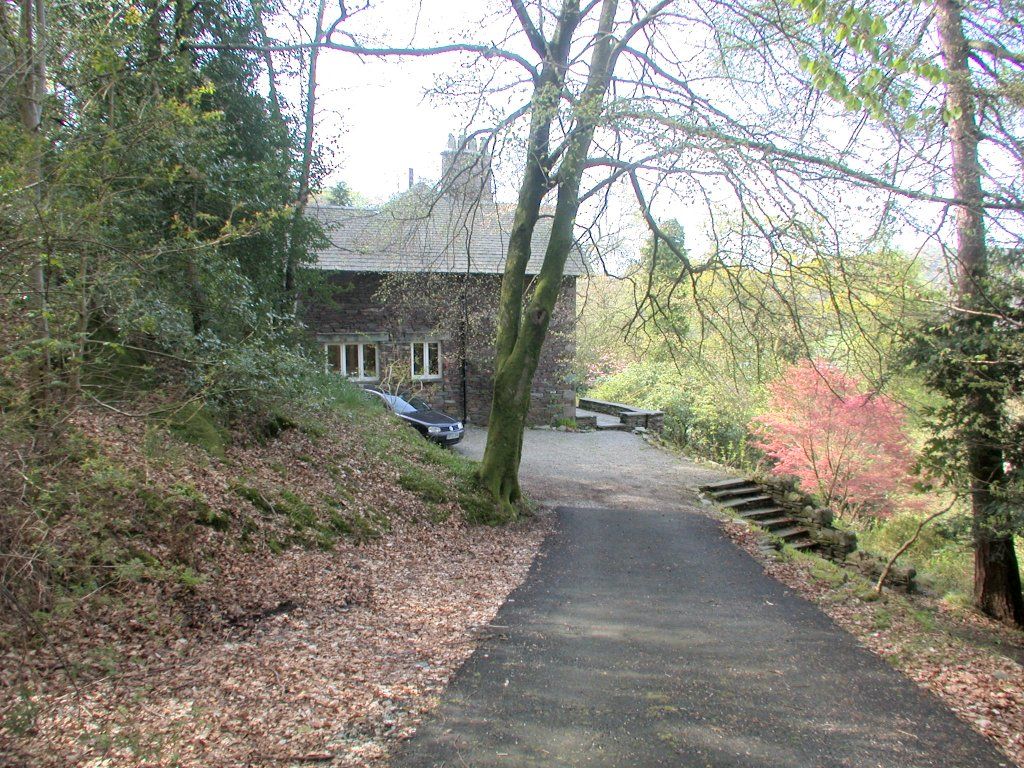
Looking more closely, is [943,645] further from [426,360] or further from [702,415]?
[702,415]

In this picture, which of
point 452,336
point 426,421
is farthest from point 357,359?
point 426,421

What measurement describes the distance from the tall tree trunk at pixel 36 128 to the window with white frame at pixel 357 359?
57.5ft

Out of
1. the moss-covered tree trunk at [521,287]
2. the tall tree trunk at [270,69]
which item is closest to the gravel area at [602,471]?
the moss-covered tree trunk at [521,287]

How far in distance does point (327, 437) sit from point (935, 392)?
355 inches

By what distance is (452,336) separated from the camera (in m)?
22.7

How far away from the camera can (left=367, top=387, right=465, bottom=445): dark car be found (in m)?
17.4

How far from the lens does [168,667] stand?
450 centimetres

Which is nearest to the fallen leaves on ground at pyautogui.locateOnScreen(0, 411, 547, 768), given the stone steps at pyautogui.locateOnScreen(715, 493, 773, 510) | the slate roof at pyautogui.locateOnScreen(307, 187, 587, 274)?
the stone steps at pyautogui.locateOnScreen(715, 493, 773, 510)

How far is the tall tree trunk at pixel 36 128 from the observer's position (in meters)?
3.77

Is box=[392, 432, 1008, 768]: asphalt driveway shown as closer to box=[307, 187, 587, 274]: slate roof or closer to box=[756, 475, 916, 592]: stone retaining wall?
box=[756, 475, 916, 592]: stone retaining wall

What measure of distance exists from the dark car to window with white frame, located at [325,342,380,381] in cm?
374

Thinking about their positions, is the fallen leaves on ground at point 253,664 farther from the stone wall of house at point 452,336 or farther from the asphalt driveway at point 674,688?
the stone wall of house at point 452,336

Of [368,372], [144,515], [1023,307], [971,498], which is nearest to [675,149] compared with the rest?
[1023,307]

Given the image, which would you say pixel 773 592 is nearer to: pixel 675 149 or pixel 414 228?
pixel 675 149
